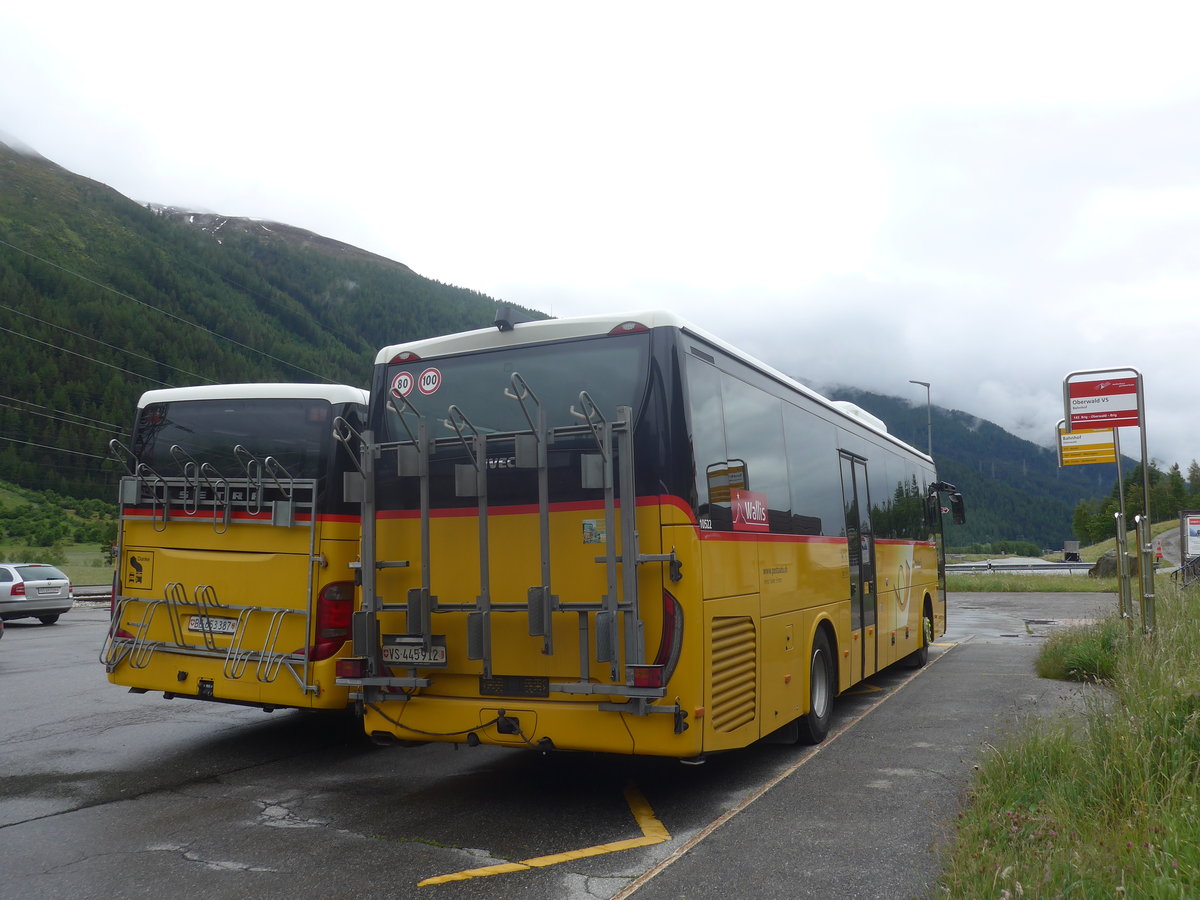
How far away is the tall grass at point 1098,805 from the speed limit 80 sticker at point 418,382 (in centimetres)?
435

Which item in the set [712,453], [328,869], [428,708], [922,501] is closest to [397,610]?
[428,708]

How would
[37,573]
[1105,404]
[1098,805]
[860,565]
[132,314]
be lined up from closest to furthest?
[1098,805]
[860,565]
[1105,404]
[37,573]
[132,314]

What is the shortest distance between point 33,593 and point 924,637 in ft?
62.8

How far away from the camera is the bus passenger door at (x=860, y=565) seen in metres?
10.1

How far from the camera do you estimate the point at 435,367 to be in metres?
7.22

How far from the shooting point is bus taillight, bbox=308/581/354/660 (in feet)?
25.6

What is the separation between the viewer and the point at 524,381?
6.57 meters

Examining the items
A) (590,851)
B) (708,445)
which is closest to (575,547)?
(708,445)

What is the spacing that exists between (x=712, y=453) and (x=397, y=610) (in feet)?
7.77

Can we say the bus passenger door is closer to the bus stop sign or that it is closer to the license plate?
the bus stop sign

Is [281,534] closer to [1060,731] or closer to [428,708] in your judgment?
[428,708]

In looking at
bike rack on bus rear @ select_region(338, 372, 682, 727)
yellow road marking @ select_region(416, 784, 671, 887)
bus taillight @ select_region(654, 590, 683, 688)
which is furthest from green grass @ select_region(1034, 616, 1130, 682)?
bike rack on bus rear @ select_region(338, 372, 682, 727)

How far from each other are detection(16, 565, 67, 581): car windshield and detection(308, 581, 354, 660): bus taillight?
18.3m

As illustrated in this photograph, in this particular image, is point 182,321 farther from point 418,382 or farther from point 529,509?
point 529,509
